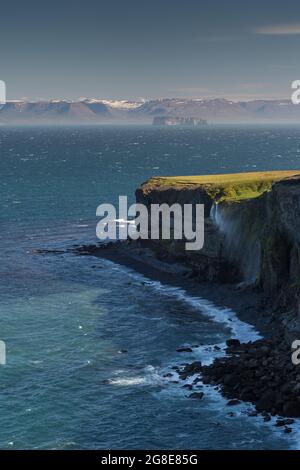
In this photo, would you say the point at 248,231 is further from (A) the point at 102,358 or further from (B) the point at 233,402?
(B) the point at 233,402

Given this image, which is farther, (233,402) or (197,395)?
(197,395)

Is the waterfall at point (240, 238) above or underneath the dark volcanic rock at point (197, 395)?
above

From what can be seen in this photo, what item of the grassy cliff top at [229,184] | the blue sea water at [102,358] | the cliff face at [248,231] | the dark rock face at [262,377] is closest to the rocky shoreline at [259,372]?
the dark rock face at [262,377]

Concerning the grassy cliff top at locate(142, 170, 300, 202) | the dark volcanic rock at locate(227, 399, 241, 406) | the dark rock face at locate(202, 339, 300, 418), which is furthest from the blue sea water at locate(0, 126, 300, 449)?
the grassy cliff top at locate(142, 170, 300, 202)

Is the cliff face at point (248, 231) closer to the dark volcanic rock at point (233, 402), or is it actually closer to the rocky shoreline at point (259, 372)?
the rocky shoreline at point (259, 372)

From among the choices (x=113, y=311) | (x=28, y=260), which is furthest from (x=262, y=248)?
(x=28, y=260)

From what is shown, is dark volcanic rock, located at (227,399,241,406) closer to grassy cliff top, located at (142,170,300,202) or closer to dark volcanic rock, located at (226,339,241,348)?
dark volcanic rock, located at (226,339,241,348)

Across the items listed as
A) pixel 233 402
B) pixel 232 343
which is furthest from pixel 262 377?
pixel 232 343
